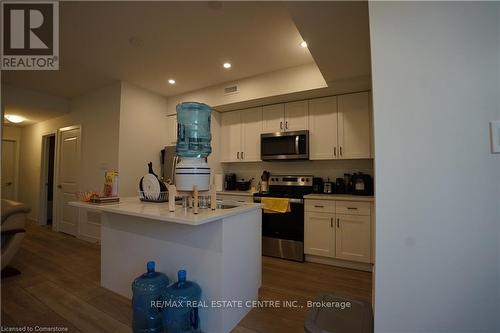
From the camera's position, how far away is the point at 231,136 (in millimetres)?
3938

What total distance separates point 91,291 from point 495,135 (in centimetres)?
312

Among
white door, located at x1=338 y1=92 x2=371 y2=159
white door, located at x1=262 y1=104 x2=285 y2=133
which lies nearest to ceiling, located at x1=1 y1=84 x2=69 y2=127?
white door, located at x1=262 y1=104 x2=285 y2=133

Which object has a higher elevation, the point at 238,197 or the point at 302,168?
the point at 302,168

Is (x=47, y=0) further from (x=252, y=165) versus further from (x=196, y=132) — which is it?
(x=252, y=165)

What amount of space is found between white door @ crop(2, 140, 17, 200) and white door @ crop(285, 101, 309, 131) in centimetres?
720

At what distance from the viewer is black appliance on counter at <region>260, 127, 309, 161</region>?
10.6 feet

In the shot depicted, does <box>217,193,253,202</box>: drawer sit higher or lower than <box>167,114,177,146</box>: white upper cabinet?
lower

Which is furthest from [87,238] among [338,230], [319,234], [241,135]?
[338,230]

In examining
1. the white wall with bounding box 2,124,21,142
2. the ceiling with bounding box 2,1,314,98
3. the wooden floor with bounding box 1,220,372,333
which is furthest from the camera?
the white wall with bounding box 2,124,21,142

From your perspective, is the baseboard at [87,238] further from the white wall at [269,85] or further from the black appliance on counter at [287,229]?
the white wall at [269,85]

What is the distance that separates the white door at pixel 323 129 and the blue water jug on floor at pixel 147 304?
98.9 inches

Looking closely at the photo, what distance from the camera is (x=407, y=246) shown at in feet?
3.32

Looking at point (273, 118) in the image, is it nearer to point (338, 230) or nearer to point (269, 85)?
point (269, 85)

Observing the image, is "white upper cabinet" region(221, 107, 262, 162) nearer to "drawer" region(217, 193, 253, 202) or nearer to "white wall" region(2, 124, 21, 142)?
"drawer" region(217, 193, 253, 202)
